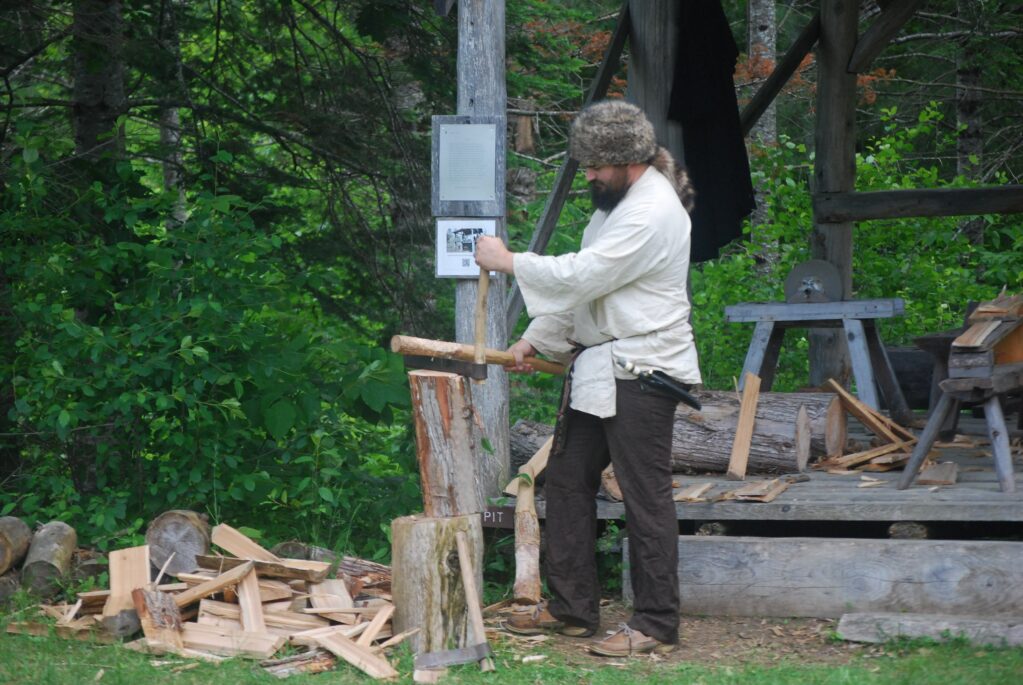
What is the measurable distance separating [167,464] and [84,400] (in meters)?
0.55

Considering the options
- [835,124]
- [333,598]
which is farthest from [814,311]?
[333,598]

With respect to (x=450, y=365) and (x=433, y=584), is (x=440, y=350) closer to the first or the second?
(x=450, y=365)

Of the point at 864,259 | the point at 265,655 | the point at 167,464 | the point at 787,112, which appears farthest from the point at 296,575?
the point at 787,112

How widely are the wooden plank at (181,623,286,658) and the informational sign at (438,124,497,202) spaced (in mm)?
2237

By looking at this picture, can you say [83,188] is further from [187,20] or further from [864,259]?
[864,259]

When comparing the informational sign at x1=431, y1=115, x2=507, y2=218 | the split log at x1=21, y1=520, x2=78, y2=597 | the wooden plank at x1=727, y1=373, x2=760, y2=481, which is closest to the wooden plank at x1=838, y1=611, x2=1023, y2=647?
the wooden plank at x1=727, y1=373, x2=760, y2=481

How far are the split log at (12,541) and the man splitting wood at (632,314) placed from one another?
111 inches

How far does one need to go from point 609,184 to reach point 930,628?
2.25 metres

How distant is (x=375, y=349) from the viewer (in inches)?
271

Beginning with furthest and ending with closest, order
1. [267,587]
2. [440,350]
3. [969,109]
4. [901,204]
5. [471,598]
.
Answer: [969,109]
[901,204]
[267,587]
[440,350]
[471,598]

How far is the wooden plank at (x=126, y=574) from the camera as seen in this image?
538 centimetres

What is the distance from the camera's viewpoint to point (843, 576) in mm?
5406

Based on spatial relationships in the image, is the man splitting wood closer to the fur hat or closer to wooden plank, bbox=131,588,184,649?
the fur hat

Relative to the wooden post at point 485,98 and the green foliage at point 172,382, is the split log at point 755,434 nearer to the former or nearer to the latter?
the wooden post at point 485,98
